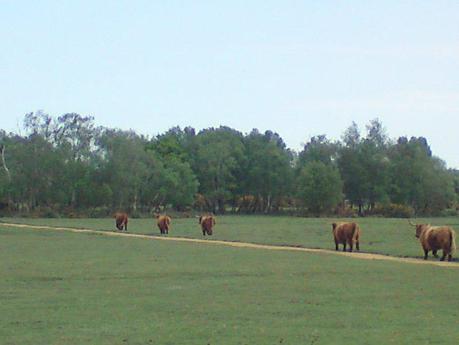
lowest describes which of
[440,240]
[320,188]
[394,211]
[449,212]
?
[440,240]

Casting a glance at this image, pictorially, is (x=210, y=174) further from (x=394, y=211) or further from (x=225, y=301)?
(x=225, y=301)

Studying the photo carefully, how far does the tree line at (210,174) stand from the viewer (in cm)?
12925

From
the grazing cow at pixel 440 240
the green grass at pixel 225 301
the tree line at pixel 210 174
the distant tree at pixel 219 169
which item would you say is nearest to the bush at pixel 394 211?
the tree line at pixel 210 174

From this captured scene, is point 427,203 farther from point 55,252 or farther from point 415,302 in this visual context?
point 415,302

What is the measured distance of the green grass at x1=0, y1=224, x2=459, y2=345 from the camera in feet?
55.6

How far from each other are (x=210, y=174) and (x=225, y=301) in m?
124

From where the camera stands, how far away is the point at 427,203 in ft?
456

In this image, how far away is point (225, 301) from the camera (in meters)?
22.4

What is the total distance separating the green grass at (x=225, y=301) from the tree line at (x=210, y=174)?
9190 centimetres

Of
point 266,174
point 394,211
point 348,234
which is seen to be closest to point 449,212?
point 394,211

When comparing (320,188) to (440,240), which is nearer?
(440,240)

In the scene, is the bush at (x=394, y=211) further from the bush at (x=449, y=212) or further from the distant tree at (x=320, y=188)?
the distant tree at (x=320, y=188)

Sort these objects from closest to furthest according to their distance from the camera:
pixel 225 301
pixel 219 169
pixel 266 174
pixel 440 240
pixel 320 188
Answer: pixel 225 301 → pixel 440 240 → pixel 320 188 → pixel 219 169 → pixel 266 174

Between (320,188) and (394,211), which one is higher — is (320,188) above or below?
above
